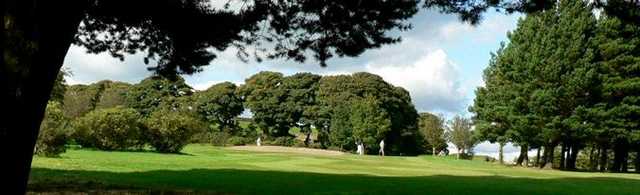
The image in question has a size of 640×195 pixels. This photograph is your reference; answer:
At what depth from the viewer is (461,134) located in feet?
247

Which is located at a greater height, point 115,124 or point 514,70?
point 514,70

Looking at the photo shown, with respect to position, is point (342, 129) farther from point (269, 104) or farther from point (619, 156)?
point (619, 156)

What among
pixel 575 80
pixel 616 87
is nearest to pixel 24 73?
pixel 575 80

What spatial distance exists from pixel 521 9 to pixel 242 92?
280 feet

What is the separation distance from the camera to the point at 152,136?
1750 inches

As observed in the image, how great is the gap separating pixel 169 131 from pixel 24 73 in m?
39.0

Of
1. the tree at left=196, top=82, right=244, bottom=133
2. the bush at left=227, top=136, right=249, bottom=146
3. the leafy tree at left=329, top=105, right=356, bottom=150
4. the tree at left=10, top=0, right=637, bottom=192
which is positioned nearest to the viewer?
the tree at left=10, top=0, right=637, bottom=192

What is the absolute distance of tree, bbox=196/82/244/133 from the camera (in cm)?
9150

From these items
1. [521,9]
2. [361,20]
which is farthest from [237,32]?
[521,9]

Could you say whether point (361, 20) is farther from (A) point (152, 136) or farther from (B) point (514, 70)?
(B) point (514, 70)

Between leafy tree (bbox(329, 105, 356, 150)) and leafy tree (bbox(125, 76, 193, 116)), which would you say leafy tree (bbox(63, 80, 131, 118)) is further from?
leafy tree (bbox(329, 105, 356, 150))

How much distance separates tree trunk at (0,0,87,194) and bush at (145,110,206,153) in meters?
38.1

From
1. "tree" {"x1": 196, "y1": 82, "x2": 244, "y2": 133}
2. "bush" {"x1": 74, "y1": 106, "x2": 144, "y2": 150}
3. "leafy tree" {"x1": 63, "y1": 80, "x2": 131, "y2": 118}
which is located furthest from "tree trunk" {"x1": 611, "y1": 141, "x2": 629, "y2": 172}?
"tree" {"x1": 196, "y1": 82, "x2": 244, "y2": 133}

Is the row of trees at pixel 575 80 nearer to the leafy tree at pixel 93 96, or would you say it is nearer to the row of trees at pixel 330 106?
the row of trees at pixel 330 106
